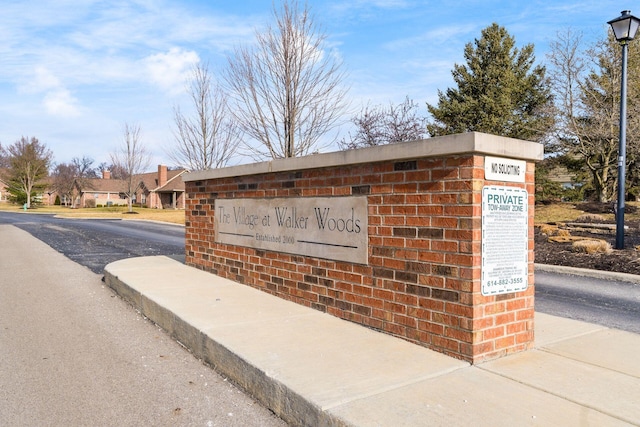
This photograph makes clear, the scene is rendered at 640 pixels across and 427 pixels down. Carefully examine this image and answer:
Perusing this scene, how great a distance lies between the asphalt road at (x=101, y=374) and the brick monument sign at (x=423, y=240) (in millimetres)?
1444

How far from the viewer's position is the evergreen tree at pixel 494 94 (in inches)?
1126

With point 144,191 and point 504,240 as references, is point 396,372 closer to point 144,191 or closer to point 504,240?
point 504,240

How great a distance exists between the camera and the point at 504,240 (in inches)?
152

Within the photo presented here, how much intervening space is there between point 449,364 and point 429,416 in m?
0.90

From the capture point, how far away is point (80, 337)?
17.0 ft

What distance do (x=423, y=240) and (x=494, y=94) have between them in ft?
91.3

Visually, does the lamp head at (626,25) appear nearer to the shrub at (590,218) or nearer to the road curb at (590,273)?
the road curb at (590,273)

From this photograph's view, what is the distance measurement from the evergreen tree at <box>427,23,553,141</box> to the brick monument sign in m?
24.7

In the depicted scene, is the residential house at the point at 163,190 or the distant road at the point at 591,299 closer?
the distant road at the point at 591,299

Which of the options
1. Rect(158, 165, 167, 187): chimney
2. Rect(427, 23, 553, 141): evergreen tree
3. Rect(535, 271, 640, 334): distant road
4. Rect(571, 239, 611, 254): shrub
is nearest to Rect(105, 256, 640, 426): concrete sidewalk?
Rect(535, 271, 640, 334): distant road

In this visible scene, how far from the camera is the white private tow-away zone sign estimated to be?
371cm

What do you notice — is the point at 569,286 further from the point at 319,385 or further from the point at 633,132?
the point at 633,132

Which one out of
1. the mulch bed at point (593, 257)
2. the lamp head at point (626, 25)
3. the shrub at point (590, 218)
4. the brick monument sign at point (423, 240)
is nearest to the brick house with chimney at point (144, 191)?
the shrub at point (590, 218)

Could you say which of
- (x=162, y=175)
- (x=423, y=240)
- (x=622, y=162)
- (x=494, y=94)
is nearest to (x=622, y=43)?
(x=622, y=162)
